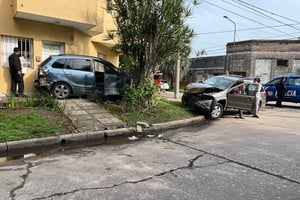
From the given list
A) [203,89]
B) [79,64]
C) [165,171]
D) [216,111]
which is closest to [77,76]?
[79,64]

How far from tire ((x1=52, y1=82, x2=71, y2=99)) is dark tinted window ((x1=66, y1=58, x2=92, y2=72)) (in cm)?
73

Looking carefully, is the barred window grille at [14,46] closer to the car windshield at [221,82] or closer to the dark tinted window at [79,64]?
the dark tinted window at [79,64]

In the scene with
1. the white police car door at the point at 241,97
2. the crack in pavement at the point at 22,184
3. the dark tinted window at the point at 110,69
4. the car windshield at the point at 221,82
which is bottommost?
the crack in pavement at the point at 22,184

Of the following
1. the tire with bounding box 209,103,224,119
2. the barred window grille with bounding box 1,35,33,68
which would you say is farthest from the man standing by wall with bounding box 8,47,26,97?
the tire with bounding box 209,103,224,119

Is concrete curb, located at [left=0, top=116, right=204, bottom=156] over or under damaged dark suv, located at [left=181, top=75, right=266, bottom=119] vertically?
under

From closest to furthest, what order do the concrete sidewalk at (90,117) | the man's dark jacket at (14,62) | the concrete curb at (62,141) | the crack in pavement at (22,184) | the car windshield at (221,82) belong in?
1. the crack in pavement at (22,184)
2. the concrete curb at (62,141)
3. the concrete sidewalk at (90,117)
4. the man's dark jacket at (14,62)
5. the car windshield at (221,82)

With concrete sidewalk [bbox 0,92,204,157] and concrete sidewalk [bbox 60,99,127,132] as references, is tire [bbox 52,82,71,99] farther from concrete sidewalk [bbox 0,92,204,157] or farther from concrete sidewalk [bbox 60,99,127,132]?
concrete sidewalk [bbox 60,99,127,132]

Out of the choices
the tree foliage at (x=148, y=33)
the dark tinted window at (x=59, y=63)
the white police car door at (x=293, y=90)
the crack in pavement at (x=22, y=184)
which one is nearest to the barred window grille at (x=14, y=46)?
the dark tinted window at (x=59, y=63)

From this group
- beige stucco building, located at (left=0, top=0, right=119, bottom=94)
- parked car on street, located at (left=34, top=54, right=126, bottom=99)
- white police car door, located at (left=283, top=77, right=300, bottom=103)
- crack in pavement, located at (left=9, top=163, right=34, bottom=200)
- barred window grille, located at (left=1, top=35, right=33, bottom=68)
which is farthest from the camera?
white police car door, located at (left=283, top=77, right=300, bottom=103)

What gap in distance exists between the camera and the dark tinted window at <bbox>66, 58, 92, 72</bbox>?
39.1 ft

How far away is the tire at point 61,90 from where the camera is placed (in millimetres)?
11492

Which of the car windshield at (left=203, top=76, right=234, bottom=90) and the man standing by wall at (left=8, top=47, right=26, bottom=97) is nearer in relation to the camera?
the man standing by wall at (left=8, top=47, right=26, bottom=97)

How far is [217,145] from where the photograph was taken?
7.76m

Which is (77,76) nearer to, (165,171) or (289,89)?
(165,171)
